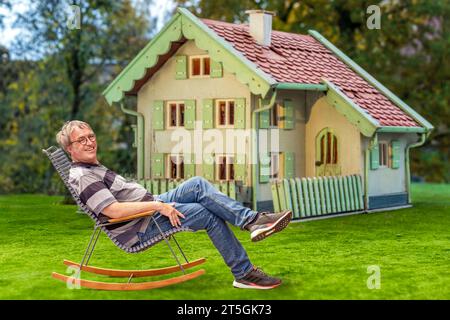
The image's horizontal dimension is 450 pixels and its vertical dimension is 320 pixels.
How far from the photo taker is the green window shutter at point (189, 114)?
727 inches

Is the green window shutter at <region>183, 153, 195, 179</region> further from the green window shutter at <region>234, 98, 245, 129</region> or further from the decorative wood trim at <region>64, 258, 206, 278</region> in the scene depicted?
the decorative wood trim at <region>64, 258, 206, 278</region>

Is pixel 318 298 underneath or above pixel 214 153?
underneath

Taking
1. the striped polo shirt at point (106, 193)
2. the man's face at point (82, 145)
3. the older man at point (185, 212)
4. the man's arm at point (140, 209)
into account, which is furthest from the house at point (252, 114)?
the man's arm at point (140, 209)

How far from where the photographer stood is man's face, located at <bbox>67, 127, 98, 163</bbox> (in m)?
9.22

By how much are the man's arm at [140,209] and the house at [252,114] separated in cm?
792

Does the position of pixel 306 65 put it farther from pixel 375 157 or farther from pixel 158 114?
pixel 158 114

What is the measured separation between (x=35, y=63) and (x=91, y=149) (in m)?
20.6

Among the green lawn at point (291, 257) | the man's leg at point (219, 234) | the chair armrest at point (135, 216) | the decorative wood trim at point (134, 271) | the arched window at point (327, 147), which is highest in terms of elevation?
the arched window at point (327, 147)

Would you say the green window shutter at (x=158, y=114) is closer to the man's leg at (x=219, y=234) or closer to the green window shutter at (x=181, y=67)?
the green window shutter at (x=181, y=67)

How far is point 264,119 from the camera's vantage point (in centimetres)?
1773

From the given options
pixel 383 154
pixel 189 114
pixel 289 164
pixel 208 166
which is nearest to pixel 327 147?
pixel 289 164

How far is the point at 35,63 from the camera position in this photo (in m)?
29.2

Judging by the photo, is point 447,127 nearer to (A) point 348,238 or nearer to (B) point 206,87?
(B) point 206,87
